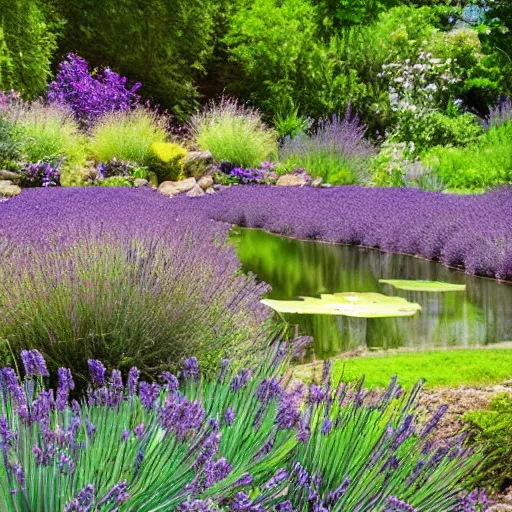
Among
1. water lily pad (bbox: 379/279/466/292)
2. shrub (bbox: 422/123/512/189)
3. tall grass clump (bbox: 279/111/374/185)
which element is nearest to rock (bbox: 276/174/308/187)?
tall grass clump (bbox: 279/111/374/185)

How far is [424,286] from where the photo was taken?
7.34 meters

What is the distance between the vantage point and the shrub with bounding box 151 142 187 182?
16.2 metres

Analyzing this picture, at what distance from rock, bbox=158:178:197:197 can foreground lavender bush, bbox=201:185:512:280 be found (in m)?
1.02

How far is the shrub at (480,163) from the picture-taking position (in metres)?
13.6

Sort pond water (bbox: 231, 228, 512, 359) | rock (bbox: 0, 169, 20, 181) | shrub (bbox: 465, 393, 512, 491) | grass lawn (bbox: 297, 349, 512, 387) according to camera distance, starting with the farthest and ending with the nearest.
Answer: rock (bbox: 0, 169, 20, 181), pond water (bbox: 231, 228, 512, 359), grass lawn (bbox: 297, 349, 512, 387), shrub (bbox: 465, 393, 512, 491)

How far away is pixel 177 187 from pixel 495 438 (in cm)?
1179

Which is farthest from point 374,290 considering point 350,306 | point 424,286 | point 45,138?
point 45,138

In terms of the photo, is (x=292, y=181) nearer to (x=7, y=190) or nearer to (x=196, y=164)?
(x=196, y=164)

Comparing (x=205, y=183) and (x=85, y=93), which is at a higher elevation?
(x=85, y=93)

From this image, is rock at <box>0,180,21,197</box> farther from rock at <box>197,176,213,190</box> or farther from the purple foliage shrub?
the purple foliage shrub

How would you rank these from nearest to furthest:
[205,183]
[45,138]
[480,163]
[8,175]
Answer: [8,175]
[480,163]
[205,183]
[45,138]

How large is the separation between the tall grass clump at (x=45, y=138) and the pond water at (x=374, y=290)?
6.18 meters

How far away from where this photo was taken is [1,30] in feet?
61.6

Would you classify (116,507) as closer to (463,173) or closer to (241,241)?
(241,241)
